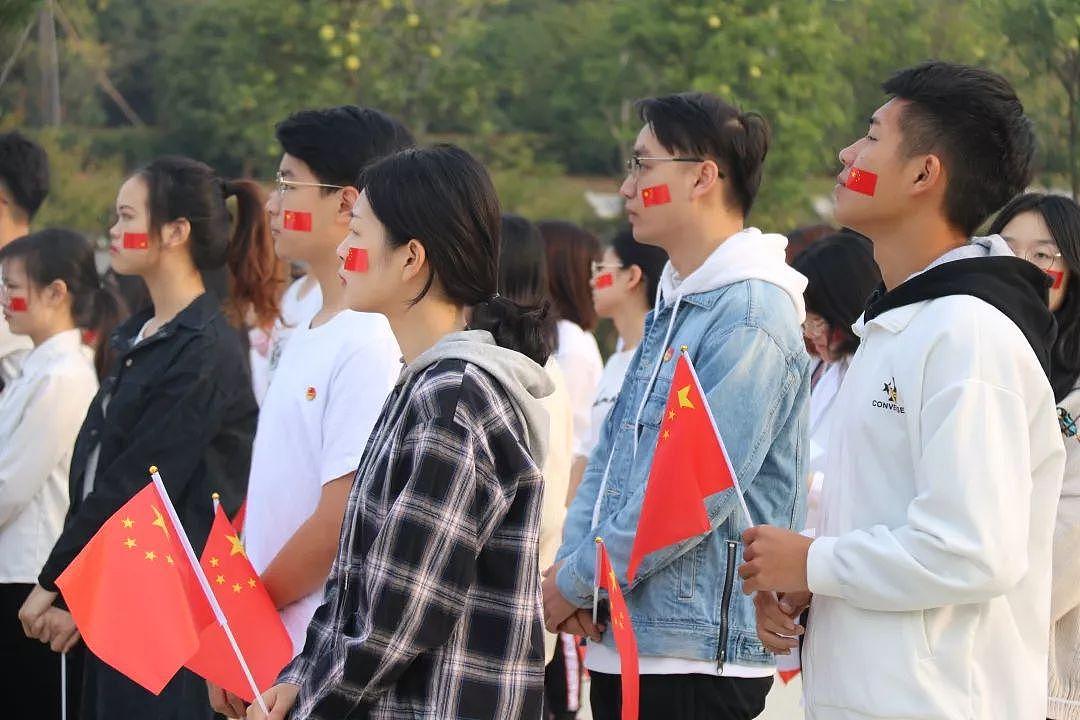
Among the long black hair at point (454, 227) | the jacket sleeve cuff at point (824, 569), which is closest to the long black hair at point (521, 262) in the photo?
the long black hair at point (454, 227)

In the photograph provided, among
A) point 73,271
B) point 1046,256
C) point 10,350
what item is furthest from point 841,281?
point 10,350

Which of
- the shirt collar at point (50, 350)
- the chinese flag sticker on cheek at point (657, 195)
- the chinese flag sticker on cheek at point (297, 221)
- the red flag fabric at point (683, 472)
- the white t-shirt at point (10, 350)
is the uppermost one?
the chinese flag sticker on cheek at point (657, 195)

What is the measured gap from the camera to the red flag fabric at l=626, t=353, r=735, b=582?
293cm

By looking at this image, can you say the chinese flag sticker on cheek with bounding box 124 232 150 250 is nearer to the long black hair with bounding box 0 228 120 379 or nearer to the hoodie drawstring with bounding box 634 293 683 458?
the long black hair with bounding box 0 228 120 379

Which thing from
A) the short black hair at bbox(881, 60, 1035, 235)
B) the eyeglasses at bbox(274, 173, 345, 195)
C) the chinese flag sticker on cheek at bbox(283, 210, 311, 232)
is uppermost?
the short black hair at bbox(881, 60, 1035, 235)

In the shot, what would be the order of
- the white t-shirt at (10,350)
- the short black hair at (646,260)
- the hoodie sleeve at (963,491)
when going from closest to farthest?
1. the hoodie sleeve at (963,491)
2. the white t-shirt at (10,350)
3. the short black hair at (646,260)

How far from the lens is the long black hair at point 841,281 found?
466 centimetres

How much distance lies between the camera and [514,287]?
4949 millimetres

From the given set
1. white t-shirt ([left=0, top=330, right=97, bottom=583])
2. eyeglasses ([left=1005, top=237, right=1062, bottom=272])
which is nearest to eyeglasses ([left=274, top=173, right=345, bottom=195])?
white t-shirt ([left=0, top=330, right=97, bottom=583])

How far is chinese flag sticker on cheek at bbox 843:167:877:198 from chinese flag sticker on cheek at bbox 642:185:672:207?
858mm

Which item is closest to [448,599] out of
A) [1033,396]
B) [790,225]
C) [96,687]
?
[1033,396]

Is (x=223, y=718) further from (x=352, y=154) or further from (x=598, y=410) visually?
(x=598, y=410)

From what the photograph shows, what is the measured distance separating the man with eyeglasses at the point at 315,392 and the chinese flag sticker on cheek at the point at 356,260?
58cm

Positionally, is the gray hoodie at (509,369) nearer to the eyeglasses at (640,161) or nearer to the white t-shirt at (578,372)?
the eyeglasses at (640,161)
